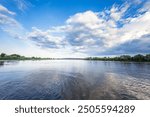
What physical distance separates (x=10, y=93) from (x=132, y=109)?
9602mm

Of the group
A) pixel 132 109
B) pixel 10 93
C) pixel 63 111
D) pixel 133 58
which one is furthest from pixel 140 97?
pixel 133 58

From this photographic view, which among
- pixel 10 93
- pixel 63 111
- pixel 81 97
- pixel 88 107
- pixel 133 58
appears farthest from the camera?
pixel 133 58

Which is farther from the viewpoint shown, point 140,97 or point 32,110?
point 140,97

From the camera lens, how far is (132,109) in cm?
549

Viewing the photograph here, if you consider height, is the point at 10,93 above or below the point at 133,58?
below

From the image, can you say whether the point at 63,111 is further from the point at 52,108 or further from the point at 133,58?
the point at 133,58

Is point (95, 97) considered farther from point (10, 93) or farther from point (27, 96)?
point (10, 93)

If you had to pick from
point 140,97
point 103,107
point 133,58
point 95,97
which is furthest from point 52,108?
point 133,58

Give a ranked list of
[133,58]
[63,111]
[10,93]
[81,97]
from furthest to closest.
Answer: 1. [133,58]
2. [10,93]
3. [81,97]
4. [63,111]

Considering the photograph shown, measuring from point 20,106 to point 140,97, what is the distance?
9016mm

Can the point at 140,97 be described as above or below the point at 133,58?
below

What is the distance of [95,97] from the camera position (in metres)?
7.91

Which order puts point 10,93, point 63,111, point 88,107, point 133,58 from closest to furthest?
point 63,111 → point 88,107 → point 10,93 → point 133,58

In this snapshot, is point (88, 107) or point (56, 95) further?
point (56, 95)
